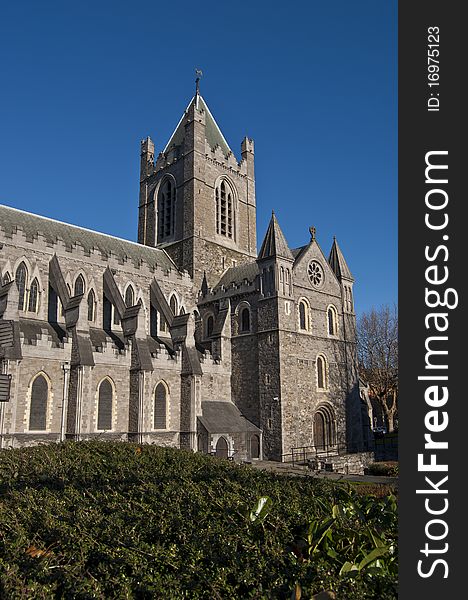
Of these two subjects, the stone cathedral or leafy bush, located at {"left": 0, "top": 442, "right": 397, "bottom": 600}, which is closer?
leafy bush, located at {"left": 0, "top": 442, "right": 397, "bottom": 600}

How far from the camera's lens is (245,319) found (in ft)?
109

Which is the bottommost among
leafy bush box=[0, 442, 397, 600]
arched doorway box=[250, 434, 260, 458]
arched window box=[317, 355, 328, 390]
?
arched doorway box=[250, 434, 260, 458]

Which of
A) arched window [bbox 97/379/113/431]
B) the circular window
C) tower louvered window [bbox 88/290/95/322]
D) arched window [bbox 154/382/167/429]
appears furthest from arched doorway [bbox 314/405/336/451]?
tower louvered window [bbox 88/290/95/322]

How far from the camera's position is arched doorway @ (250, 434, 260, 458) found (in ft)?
99.2

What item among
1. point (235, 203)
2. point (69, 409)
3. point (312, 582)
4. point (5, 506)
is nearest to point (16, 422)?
point (69, 409)

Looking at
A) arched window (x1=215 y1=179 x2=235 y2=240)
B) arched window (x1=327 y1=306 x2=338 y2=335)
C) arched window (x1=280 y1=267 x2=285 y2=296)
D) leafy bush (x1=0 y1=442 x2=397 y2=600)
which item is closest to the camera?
leafy bush (x1=0 y1=442 x2=397 y2=600)

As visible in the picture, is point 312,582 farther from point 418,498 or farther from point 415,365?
point 415,365

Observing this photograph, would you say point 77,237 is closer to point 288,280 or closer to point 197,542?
point 288,280

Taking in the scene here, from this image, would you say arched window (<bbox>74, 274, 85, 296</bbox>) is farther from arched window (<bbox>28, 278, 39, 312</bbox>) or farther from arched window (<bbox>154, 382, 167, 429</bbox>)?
arched window (<bbox>154, 382, 167, 429</bbox>)

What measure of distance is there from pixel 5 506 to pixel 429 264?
6567 millimetres

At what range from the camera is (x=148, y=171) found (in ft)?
152

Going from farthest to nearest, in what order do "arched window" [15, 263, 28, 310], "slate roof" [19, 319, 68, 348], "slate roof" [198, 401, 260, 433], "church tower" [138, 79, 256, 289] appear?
"church tower" [138, 79, 256, 289], "slate roof" [198, 401, 260, 433], "arched window" [15, 263, 28, 310], "slate roof" [19, 319, 68, 348]

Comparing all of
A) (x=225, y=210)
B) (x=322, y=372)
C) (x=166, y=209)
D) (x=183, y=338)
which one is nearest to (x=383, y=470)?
(x=322, y=372)

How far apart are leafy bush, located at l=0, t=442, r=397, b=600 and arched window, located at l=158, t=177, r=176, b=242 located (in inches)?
1447
